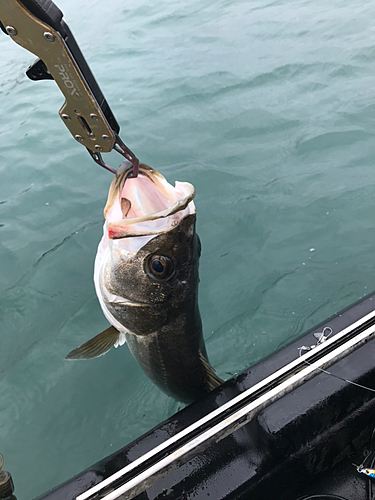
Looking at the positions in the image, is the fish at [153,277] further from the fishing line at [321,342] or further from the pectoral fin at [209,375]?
the fishing line at [321,342]

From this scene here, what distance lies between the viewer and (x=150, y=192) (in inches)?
92.3

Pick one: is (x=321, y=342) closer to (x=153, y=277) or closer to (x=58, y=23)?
(x=153, y=277)

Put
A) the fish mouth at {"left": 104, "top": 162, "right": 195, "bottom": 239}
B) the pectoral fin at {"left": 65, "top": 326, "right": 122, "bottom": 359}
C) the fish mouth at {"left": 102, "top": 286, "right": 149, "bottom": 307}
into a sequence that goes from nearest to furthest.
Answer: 1. the fish mouth at {"left": 104, "top": 162, "right": 195, "bottom": 239}
2. the fish mouth at {"left": 102, "top": 286, "right": 149, "bottom": 307}
3. the pectoral fin at {"left": 65, "top": 326, "right": 122, "bottom": 359}

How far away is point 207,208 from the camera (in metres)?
5.84

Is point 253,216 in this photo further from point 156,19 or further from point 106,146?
point 156,19

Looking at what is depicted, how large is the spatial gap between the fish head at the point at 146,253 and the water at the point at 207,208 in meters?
1.88

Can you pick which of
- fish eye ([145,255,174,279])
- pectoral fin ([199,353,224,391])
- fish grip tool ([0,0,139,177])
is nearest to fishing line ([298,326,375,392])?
pectoral fin ([199,353,224,391])

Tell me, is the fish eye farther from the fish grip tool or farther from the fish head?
the fish grip tool

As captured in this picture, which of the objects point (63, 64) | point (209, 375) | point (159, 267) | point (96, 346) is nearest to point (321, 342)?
point (209, 375)

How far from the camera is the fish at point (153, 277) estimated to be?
2.22m

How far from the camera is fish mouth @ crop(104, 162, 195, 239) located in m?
2.18

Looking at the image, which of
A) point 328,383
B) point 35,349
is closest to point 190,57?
point 35,349

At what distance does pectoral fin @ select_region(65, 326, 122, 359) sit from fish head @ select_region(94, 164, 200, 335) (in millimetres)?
146

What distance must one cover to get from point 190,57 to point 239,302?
24.6 feet
